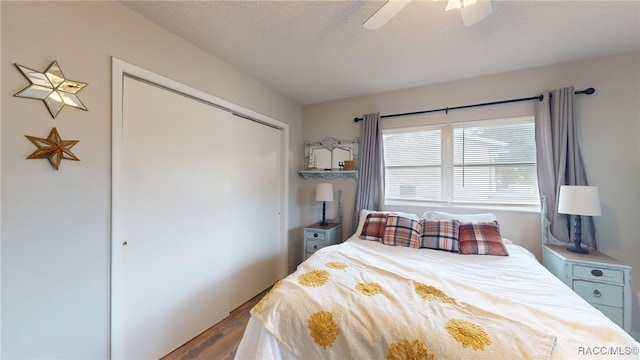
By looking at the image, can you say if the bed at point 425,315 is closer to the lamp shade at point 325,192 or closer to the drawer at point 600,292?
the drawer at point 600,292

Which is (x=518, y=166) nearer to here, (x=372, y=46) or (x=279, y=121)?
(x=372, y=46)

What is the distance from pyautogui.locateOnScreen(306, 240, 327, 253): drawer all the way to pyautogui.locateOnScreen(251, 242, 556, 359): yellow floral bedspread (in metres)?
1.36

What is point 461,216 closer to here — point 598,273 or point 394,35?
point 598,273

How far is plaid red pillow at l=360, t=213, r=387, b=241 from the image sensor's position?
2.44 metres

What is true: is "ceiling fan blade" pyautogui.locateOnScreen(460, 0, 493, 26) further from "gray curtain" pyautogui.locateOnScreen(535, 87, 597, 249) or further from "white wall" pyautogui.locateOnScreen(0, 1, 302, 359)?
"white wall" pyautogui.locateOnScreen(0, 1, 302, 359)

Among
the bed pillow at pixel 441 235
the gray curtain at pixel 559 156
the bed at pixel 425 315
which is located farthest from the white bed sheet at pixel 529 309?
the gray curtain at pixel 559 156

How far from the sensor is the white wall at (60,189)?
1149mm

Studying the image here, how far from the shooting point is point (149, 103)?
1720 mm

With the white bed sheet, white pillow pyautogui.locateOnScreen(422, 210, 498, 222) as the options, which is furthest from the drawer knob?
white pillow pyautogui.locateOnScreen(422, 210, 498, 222)

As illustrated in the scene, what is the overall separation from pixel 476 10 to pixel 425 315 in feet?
5.41

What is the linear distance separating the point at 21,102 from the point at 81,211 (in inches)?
24.1

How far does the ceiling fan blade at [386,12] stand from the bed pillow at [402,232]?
1715mm

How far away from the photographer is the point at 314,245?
293 centimetres

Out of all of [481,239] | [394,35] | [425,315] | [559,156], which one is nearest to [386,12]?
[394,35]
